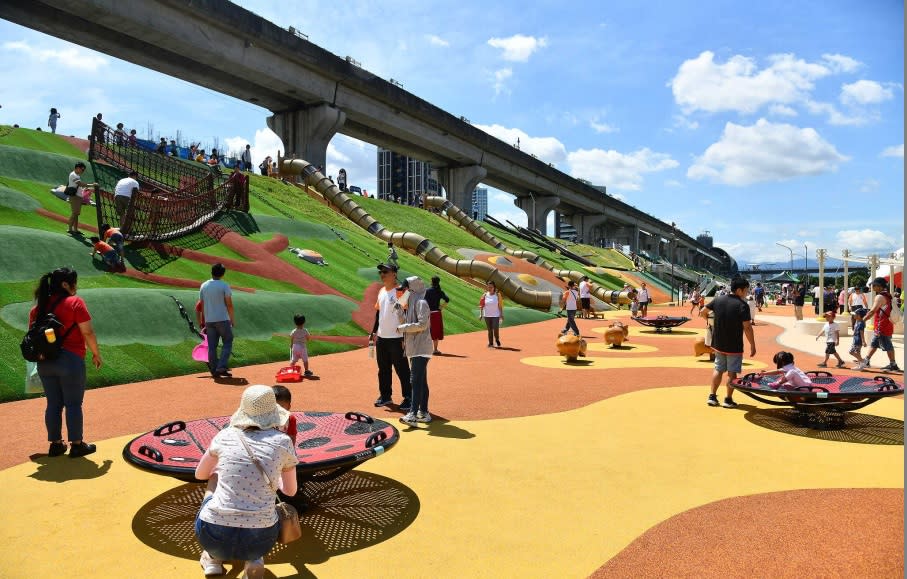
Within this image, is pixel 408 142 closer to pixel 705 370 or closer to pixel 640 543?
pixel 705 370

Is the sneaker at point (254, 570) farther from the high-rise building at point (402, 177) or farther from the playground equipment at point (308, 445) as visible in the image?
the high-rise building at point (402, 177)

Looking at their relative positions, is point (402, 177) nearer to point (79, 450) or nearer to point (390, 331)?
point (390, 331)

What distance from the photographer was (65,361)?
5965 mm

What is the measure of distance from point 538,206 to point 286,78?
44788 millimetres

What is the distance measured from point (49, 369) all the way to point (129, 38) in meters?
34.5

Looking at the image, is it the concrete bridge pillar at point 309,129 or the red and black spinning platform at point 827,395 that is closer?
the red and black spinning platform at point 827,395

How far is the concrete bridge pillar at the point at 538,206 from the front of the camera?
77.5 m

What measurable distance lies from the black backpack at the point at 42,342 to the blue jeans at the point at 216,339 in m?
4.63

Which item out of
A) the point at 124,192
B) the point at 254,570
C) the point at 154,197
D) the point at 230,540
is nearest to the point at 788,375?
the point at 254,570

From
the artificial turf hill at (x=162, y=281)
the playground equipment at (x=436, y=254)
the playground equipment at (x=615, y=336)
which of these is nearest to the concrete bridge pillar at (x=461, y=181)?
the playground equipment at (x=436, y=254)

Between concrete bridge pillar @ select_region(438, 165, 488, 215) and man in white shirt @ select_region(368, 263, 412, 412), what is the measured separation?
177ft

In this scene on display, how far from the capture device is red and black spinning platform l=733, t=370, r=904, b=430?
7195 mm

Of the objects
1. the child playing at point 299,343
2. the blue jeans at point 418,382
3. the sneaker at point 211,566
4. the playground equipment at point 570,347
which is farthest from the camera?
the playground equipment at point 570,347

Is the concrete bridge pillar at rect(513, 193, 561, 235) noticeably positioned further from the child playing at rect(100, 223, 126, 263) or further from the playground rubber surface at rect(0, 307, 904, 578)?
the playground rubber surface at rect(0, 307, 904, 578)
